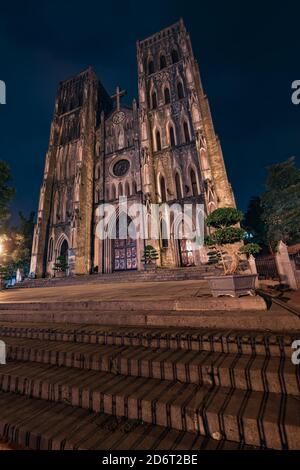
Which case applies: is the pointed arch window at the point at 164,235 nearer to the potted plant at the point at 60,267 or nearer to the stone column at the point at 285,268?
the potted plant at the point at 60,267

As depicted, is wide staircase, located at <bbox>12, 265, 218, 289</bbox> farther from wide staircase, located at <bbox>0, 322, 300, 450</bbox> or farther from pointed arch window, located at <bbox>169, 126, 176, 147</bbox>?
pointed arch window, located at <bbox>169, 126, 176, 147</bbox>

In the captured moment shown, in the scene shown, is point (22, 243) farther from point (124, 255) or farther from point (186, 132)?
point (186, 132)

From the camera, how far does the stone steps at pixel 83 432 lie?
5.24 ft

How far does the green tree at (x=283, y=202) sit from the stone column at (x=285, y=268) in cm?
1475

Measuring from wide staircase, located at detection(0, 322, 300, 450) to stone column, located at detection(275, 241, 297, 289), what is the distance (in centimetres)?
502

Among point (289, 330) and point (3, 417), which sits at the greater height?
point (289, 330)

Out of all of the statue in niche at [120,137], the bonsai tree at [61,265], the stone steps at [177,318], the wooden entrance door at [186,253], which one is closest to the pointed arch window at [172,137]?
the statue in niche at [120,137]

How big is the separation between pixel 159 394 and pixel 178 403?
0.26 meters

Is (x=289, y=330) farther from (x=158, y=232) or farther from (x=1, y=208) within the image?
(x=1, y=208)

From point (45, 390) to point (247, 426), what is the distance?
7.52ft

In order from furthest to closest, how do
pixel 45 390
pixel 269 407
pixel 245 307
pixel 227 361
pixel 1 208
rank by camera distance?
pixel 1 208 < pixel 245 307 < pixel 45 390 < pixel 227 361 < pixel 269 407

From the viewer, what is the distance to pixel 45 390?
2.44 m
